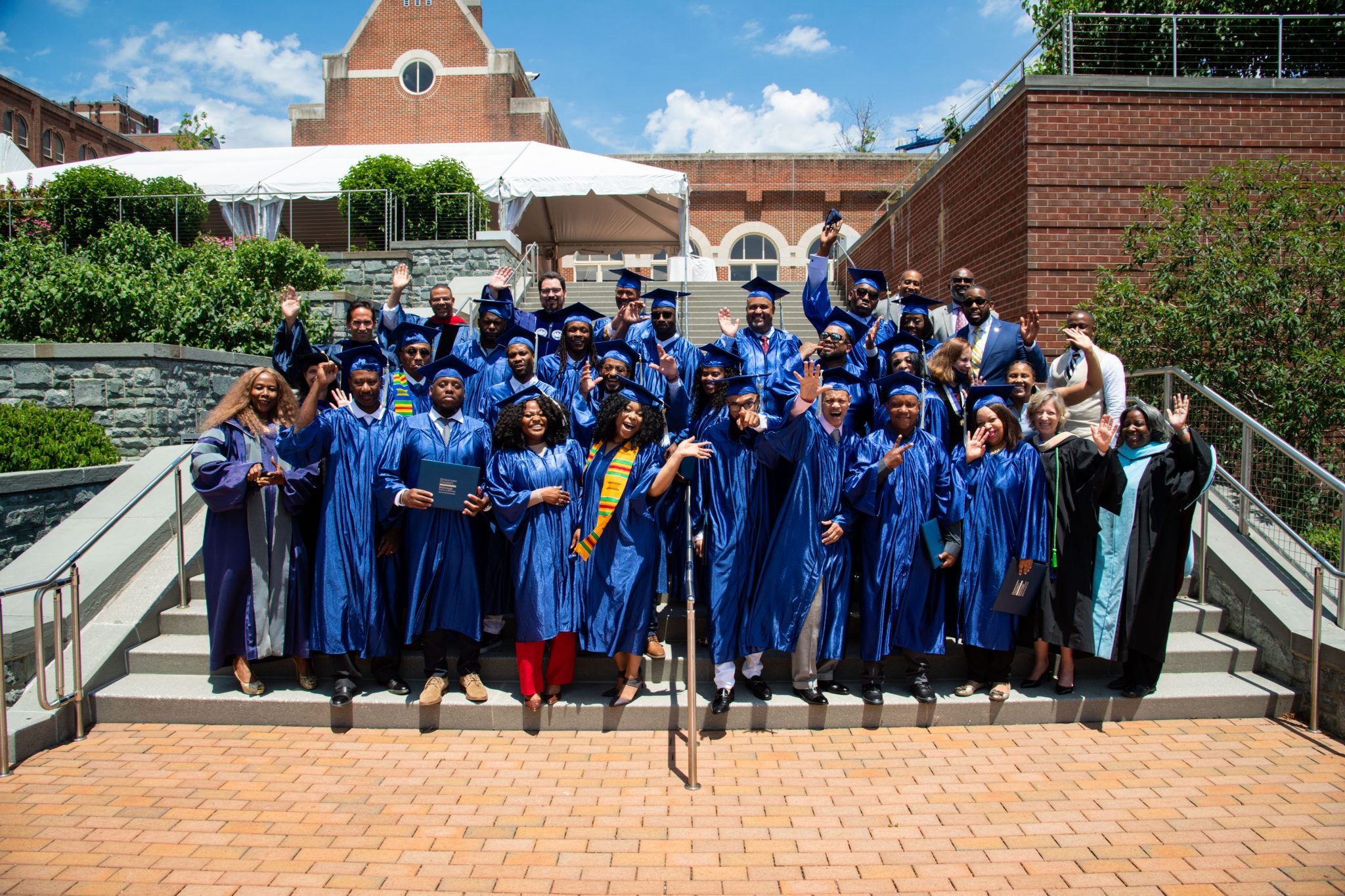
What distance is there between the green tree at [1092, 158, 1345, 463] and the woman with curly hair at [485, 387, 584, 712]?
17.3 ft

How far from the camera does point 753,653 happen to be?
482 centimetres

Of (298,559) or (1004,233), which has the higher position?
(1004,233)

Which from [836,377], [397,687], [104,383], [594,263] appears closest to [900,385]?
[836,377]

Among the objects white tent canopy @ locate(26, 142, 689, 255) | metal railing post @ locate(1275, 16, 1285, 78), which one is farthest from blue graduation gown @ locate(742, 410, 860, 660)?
white tent canopy @ locate(26, 142, 689, 255)

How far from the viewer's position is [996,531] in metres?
4.91

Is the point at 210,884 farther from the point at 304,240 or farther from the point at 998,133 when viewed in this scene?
the point at 304,240

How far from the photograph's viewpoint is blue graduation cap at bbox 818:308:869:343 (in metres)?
5.67

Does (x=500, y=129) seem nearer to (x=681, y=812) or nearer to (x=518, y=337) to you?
(x=518, y=337)

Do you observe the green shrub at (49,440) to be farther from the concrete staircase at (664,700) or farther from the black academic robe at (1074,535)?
the black academic robe at (1074,535)

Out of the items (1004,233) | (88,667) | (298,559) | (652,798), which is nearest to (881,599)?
(652,798)

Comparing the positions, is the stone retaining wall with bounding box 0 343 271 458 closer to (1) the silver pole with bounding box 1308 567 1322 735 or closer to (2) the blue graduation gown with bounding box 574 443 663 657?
(2) the blue graduation gown with bounding box 574 443 663 657

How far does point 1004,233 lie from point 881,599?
7.01m

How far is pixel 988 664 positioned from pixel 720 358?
2456mm

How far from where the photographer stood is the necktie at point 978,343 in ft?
20.3
